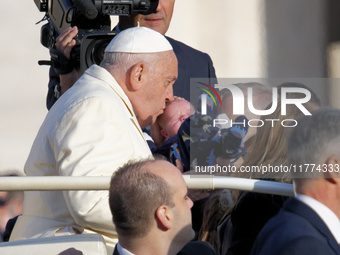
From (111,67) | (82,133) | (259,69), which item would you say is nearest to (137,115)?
(111,67)

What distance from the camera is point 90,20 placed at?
4129 mm

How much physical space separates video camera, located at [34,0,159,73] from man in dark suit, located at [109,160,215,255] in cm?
139

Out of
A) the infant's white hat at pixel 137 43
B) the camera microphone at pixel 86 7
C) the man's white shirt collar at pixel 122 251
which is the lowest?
the man's white shirt collar at pixel 122 251

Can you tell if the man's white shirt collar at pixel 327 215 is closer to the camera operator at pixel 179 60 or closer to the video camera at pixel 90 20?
the video camera at pixel 90 20

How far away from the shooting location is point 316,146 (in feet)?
7.80

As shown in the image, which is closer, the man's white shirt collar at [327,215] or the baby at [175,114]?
the man's white shirt collar at [327,215]

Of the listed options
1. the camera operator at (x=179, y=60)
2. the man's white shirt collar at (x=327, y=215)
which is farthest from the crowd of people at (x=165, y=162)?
the camera operator at (x=179, y=60)

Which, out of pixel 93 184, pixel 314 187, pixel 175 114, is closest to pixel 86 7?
pixel 175 114

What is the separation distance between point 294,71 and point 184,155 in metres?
3.90

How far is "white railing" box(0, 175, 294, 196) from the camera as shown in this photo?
2658 millimetres

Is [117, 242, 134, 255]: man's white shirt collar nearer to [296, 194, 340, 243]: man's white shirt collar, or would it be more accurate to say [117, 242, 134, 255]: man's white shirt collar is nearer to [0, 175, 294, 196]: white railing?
[0, 175, 294, 196]: white railing

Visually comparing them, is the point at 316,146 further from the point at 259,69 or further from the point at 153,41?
the point at 259,69

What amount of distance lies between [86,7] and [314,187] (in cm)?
187

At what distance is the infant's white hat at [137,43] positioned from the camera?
11.7 ft
